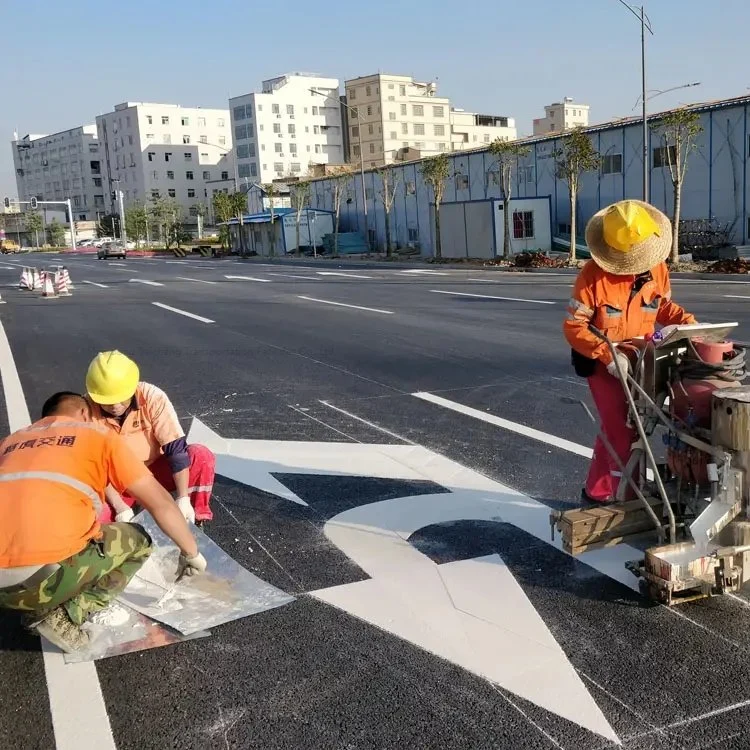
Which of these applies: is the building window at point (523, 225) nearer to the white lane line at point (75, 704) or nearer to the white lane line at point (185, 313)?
the white lane line at point (185, 313)

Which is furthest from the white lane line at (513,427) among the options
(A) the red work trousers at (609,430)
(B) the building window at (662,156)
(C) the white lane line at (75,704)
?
(B) the building window at (662,156)

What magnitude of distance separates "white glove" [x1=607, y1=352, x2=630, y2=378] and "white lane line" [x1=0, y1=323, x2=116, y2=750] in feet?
9.00

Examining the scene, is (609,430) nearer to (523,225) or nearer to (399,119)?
(523,225)

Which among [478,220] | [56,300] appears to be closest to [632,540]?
[56,300]

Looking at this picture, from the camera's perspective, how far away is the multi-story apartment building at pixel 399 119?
109m

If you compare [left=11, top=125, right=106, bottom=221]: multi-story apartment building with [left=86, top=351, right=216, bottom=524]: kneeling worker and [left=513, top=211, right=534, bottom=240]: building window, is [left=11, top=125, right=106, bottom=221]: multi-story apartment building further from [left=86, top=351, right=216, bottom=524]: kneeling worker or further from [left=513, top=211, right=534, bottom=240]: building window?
[left=86, top=351, right=216, bottom=524]: kneeling worker

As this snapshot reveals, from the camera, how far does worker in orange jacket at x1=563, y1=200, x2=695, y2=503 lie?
4.50 metres

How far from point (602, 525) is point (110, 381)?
2.67m

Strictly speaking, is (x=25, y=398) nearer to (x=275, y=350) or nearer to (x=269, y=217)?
(x=275, y=350)

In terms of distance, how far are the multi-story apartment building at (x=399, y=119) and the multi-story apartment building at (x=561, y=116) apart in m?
23.2

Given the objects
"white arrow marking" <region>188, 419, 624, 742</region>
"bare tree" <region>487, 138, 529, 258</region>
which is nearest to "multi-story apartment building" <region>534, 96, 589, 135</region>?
"bare tree" <region>487, 138, 529, 258</region>

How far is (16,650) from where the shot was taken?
382 centimetres

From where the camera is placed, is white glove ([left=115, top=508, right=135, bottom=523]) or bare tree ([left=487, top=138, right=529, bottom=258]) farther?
bare tree ([left=487, top=138, right=529, bottom=258])

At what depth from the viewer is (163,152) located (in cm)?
13000
